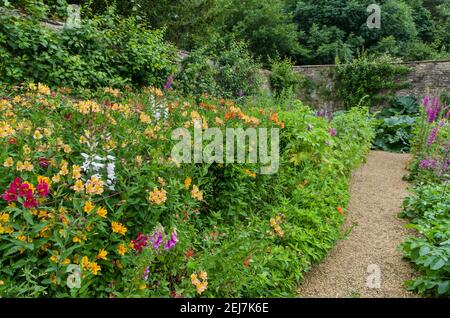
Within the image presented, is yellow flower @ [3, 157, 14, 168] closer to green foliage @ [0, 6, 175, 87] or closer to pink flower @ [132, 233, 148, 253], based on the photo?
pink flower @ [132, 233, 148, 253]

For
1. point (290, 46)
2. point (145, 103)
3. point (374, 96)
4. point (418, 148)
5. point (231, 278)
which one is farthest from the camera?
point (290, 46)

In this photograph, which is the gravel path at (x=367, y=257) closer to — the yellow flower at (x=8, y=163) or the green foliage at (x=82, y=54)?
the yellow flower at (x=8, y=163)

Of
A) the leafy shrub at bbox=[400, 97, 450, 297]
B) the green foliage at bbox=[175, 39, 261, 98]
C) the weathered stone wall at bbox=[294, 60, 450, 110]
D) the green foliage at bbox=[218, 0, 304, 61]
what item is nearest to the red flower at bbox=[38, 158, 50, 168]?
the leafy shrub at bbox=[400, 97, 450, 297]

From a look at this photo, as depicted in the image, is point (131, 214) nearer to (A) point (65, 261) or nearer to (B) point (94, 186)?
(B) point (94, 186)

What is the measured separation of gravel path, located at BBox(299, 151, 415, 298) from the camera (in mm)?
2240

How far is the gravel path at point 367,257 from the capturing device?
7.35ft

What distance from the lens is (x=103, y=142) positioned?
1647mm

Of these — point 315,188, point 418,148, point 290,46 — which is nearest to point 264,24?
point 290,46

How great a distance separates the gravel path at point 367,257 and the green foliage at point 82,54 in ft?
10.5

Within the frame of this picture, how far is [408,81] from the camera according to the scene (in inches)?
417

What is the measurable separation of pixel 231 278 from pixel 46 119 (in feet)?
4.12

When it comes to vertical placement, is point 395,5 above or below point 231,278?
above
